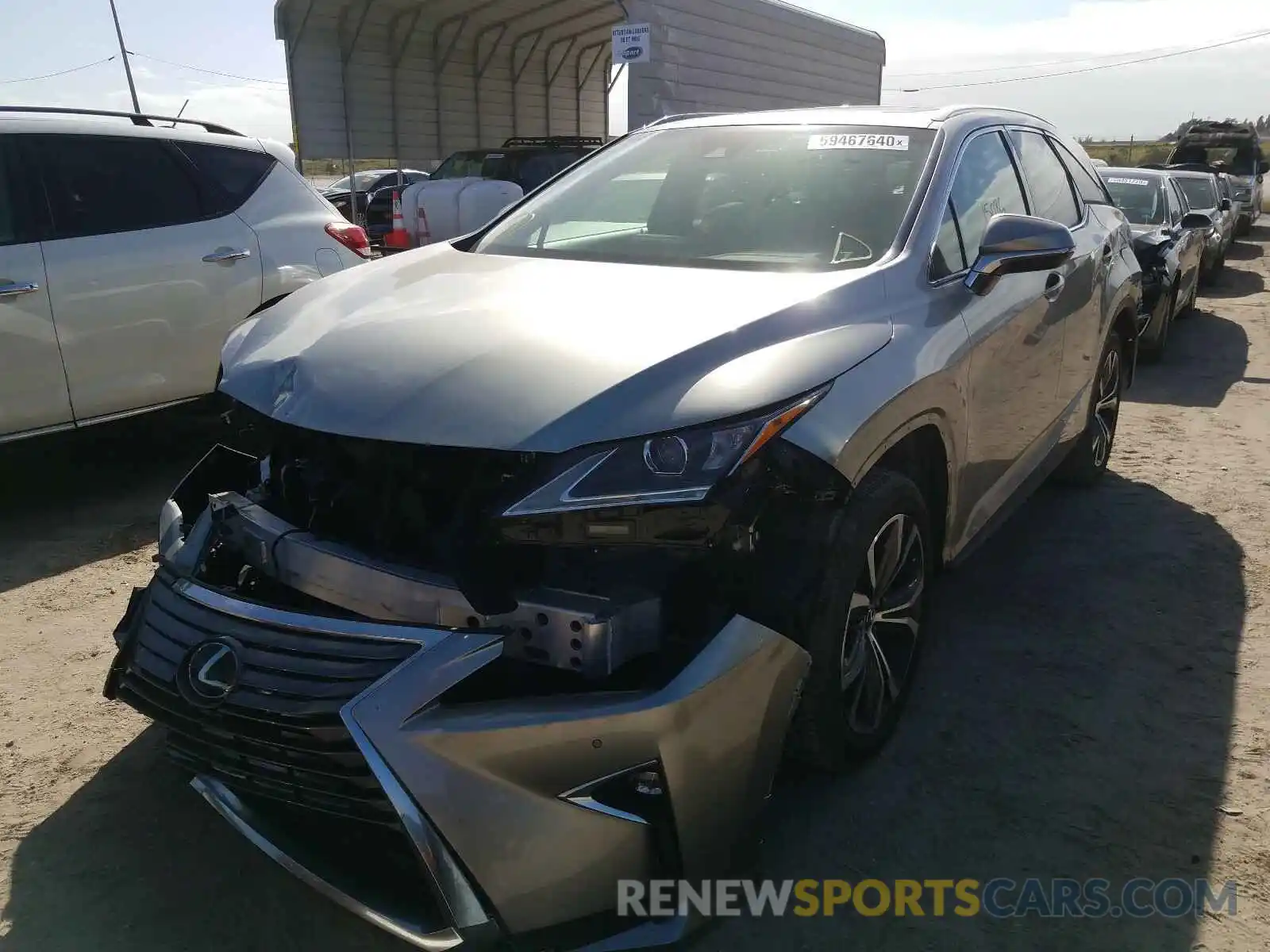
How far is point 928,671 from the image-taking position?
11.1ft

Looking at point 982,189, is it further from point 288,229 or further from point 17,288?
point 17,288

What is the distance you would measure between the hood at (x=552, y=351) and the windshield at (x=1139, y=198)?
821 centimetres

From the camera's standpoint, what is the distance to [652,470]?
2.02m

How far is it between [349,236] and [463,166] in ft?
23.8

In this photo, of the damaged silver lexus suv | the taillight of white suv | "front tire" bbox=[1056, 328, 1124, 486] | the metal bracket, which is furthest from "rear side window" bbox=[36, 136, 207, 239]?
the metal bracket

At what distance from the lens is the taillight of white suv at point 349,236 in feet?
18.4

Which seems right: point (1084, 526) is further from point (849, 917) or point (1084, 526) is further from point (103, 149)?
point (103, 149)

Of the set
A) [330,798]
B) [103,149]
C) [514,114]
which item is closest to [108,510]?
[103,149]

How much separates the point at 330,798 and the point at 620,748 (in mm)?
547

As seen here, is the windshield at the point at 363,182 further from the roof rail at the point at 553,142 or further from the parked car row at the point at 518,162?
the roof rail at the point at 553,142

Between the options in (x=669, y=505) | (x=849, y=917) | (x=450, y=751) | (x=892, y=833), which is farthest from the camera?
(x=892, y=833)

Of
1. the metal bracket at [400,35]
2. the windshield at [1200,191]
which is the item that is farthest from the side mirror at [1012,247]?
the metal bracket at [400,35]

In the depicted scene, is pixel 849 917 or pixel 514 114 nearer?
pixel 849 917

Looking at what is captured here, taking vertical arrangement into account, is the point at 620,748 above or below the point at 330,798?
above
